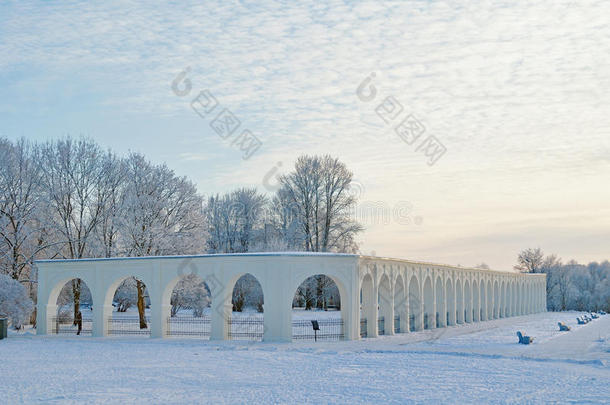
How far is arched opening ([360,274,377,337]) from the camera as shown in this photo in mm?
28734

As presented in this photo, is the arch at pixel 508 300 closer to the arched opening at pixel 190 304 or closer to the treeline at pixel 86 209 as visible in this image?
the arched opening at pixel 190 304

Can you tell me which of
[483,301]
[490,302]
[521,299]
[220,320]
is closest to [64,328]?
[220,320]

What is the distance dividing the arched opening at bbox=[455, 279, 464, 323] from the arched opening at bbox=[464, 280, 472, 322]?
62.6 inches

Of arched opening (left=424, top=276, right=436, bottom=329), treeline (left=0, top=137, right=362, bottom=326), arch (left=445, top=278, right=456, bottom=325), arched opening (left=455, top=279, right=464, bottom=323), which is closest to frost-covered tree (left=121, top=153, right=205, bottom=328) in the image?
treeline (left=0, top=137, right=362, bottom=326)

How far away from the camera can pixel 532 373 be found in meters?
17.3

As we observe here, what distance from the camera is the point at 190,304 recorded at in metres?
45.3

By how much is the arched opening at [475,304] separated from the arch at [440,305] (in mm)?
8131

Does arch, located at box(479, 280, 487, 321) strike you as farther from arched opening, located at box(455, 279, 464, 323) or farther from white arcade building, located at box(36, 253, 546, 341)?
white arcade building, located at box(36, 253, 546, 341)

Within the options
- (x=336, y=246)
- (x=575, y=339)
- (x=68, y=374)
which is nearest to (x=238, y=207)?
(x=336, y=246)

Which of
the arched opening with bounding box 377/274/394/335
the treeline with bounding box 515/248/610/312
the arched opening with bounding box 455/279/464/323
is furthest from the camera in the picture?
the treeline with bounding box 515/248/610/312

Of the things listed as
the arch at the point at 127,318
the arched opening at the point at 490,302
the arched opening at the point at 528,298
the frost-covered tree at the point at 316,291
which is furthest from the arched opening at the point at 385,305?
the arched opening at the point at 528,298

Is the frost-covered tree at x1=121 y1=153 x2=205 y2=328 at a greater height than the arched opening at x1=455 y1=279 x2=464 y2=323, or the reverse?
the frost-covered tree at x1=121 y1=153 x2=205 y2=328

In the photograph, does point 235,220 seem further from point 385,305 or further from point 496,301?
point 385,305

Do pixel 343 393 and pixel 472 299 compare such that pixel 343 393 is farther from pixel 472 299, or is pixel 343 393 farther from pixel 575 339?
pixel 472 299
